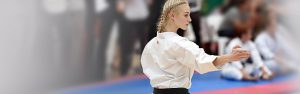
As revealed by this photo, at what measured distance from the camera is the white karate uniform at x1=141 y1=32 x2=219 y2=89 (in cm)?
278

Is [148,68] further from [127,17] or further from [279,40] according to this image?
[279,40]

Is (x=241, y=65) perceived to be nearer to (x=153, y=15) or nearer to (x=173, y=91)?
(x=153, y=15)

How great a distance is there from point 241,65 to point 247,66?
0.12m

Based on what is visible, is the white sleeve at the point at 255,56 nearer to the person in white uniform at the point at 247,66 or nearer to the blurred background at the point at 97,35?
the person in white uniform at the point at 247,66

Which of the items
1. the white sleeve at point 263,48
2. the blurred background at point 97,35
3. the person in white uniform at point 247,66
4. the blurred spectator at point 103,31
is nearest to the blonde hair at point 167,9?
the blurred background at point 97,35

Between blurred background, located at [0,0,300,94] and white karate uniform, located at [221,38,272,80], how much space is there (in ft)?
0.76

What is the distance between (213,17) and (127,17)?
134 cm

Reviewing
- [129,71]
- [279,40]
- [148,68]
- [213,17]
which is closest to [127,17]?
[129,71]

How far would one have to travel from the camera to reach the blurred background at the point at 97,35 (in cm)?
553

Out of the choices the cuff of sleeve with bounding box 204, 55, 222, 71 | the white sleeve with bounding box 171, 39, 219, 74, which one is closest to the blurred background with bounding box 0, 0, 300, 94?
the white sleeve with bounding box 171, 39, 219, 74

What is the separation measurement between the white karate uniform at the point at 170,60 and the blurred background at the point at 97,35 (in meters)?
2.81

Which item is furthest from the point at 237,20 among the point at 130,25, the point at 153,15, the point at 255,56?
the point at 130,25

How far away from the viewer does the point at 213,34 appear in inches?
291

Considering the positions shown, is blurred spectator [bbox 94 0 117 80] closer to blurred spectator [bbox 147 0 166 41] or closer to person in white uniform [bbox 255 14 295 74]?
blurred spectator [bbox 147 0 166 41]
